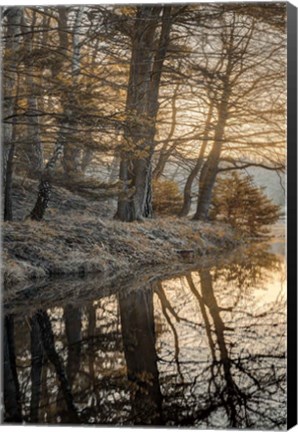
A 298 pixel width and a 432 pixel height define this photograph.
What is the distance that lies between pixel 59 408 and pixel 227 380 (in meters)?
1.01

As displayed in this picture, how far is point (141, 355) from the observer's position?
5.69 meters

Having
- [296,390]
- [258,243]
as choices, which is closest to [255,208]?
[258,243]

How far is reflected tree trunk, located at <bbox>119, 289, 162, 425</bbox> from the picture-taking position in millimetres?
5426

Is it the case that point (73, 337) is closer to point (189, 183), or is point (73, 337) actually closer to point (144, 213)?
point (144, 213)

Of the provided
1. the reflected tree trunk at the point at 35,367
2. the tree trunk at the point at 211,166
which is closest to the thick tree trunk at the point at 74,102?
the tree trunk at the point at 211,166

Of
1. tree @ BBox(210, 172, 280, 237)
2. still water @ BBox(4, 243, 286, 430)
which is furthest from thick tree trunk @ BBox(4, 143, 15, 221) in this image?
tree @ BBox(210, 172, 280, 237)

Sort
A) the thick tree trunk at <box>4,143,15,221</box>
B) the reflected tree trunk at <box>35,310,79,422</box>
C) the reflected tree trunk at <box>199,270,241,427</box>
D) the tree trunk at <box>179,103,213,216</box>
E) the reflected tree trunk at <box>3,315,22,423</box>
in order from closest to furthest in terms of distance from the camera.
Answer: the reflected tree trunk at <box>199,270,241,427</box> < the reflected tree trunk at <box>35,310,79,422</box> < the reflected tree trunk at <box>3,315,22,423</box> < the tree trunk at <box>179,103,213,216</box> < the thick tree trunk at <box>4,143,15,221</box>

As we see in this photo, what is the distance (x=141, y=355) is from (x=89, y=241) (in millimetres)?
1104

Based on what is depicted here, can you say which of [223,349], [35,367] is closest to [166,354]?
[223,349]

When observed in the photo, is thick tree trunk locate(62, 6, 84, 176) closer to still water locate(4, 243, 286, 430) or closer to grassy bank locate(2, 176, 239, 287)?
grassy bank locate(2, 176, 239, 287)

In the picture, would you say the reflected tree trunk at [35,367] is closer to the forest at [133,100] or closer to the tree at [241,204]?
the forest at [133,100]

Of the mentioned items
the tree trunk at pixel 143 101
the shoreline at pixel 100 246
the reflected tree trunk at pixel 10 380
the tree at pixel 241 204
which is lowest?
the reflected tree trunk at pixel 10 380

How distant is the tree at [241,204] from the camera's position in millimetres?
5875

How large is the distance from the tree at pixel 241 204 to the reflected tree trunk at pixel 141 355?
2.35 feet
